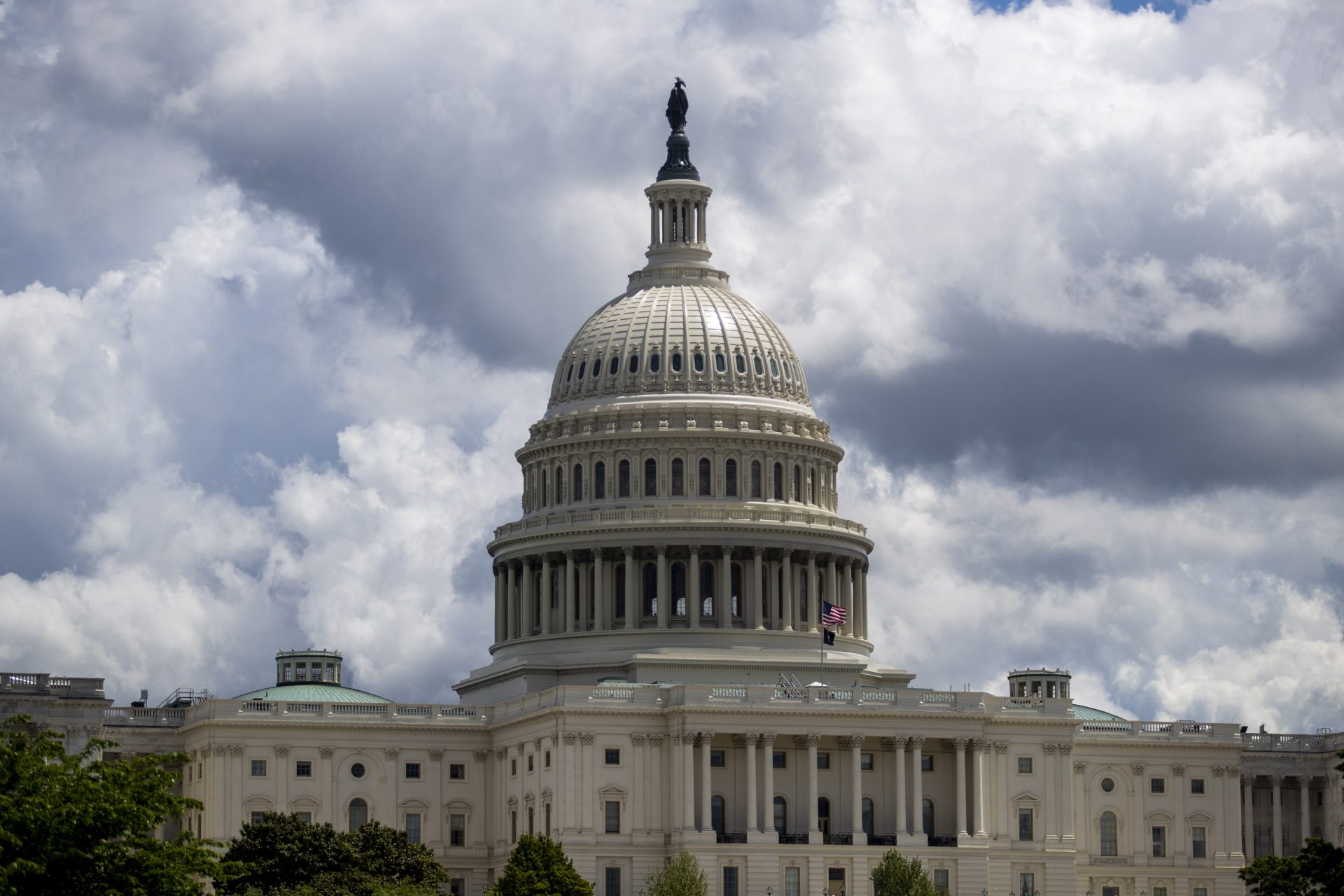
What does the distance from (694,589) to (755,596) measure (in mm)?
4193

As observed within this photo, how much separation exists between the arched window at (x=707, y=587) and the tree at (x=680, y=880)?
28.4 meters

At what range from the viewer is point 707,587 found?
19962 cm

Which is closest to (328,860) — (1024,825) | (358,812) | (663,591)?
(358,812)

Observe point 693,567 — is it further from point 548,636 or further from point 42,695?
point 42,695

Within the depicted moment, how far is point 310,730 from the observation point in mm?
188125

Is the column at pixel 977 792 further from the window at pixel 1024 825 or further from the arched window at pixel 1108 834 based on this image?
the arched window at pixel 1108 834

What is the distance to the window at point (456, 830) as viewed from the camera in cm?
18975

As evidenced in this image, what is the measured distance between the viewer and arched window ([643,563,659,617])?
652 feet

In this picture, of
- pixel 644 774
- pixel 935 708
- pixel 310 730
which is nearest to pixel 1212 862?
pixel 935 708

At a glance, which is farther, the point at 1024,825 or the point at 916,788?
the point at 1024,825

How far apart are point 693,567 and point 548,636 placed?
35.6 ft

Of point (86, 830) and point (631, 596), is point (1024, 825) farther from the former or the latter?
point (86, 830)

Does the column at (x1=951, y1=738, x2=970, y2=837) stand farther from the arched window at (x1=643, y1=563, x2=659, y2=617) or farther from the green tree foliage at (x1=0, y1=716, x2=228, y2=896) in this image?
the green tree foliage at (x1=0, y1=716, x2=228, y2=896)

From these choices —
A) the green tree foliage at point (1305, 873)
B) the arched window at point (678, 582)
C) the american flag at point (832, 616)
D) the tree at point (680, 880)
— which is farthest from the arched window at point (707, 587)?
the green tree foliage at point (1305, 873)
